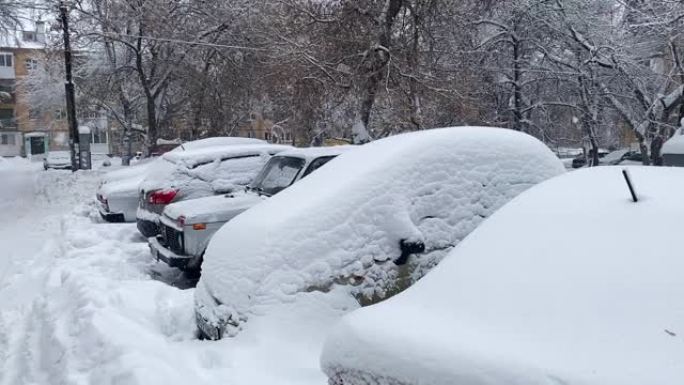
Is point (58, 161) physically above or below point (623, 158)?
below

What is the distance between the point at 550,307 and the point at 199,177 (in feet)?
25.6

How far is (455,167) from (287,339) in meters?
1.92

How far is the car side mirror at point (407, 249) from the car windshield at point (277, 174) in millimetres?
3312

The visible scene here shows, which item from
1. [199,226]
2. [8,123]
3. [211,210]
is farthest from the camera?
[8,123]

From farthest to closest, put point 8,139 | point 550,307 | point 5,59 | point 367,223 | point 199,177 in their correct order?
point 8,139 < point 5,59 < point 199,177 < point 367,223 < point 550,307

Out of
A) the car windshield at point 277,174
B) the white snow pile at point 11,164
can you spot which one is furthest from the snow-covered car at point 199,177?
the white snow pile at point 11,164

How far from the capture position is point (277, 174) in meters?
8.27

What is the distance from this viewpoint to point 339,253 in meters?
4.59

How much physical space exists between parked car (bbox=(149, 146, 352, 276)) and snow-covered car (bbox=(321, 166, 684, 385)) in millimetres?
4773

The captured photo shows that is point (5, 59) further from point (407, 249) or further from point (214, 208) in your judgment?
point (407, 249)

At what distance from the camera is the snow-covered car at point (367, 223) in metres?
4.53

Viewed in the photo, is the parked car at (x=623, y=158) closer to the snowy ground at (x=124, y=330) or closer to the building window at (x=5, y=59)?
the snowy ground at (x=124, y=330)

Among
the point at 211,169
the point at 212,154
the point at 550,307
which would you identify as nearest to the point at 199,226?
the point at 211,169

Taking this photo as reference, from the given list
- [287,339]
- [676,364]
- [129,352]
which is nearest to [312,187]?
[287,339]
